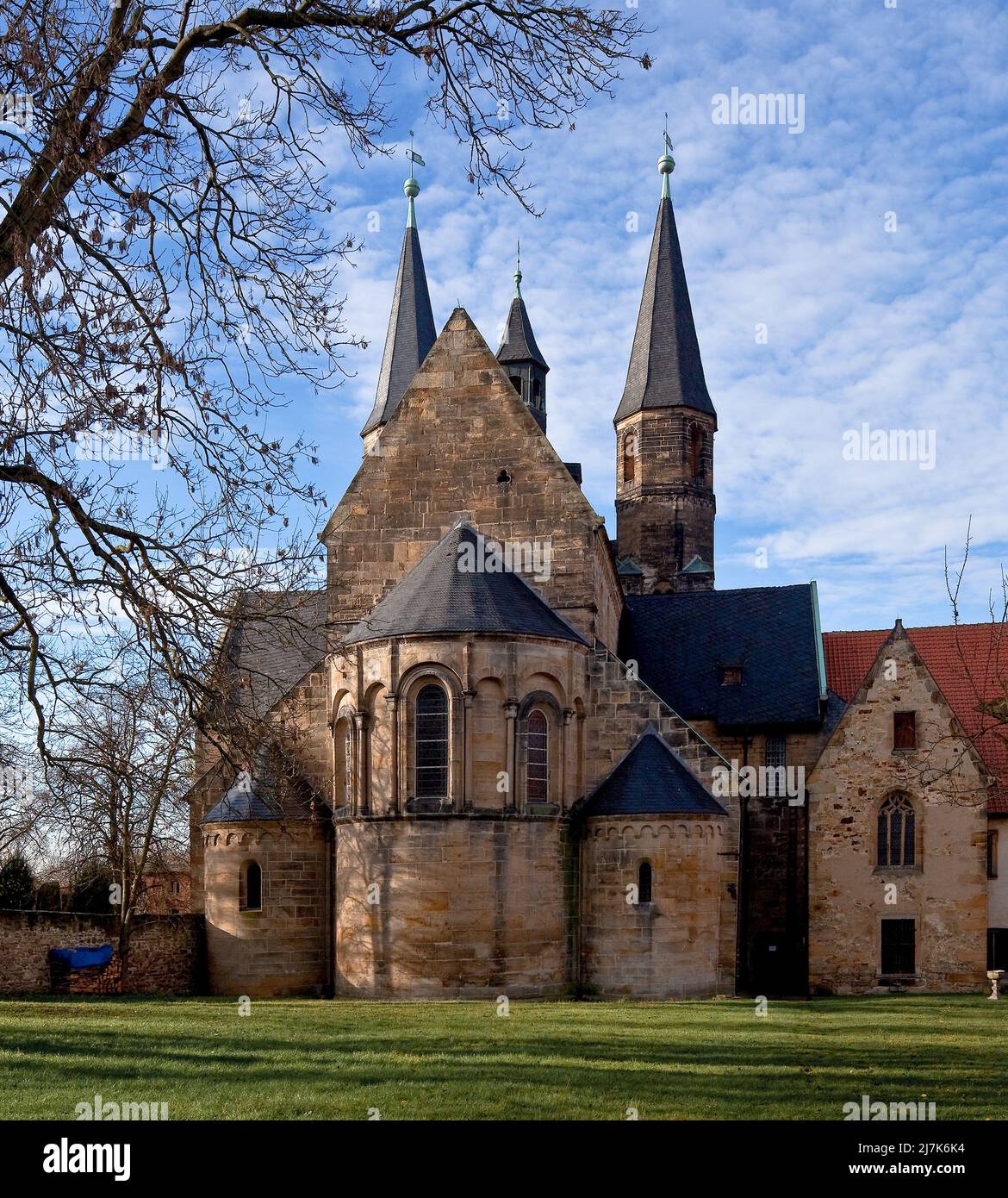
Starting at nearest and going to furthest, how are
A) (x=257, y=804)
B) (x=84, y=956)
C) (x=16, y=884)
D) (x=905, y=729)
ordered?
(x=84, y=956) → (x=257, y=804) → (x=905, y=729) → (x=16, y=884)

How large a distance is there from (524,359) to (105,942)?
29146 millimetres

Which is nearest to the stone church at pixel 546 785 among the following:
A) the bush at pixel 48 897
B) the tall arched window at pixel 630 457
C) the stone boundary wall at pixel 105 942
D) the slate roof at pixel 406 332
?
the stone boundary wall at pixel 105 942

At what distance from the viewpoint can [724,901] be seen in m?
26.9

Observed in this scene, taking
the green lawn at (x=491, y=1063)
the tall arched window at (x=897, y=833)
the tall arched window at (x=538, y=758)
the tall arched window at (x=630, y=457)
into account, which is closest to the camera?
the green lawn at (x=491, y=1063)

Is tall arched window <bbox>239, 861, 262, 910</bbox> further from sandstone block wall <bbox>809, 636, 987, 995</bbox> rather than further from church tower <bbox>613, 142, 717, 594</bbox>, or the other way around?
church tower <bbox>613, 142, 717, 594</bbox>

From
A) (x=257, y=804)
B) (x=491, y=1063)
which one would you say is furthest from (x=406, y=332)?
(x=491, y=1063)

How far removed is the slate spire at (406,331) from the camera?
49156 mm

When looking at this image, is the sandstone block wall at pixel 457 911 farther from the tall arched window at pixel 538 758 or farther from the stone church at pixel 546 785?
the tall arched window at pixel 538 758

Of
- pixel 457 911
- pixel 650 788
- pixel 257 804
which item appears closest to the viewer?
pixel 457 911

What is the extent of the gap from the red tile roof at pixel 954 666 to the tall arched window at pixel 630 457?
31.6 feet

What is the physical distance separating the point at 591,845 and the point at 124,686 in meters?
15.3

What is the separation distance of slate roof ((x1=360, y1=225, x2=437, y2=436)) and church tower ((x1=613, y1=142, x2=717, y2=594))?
766 cm

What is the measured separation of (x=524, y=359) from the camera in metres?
51.2

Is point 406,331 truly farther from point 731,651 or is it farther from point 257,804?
point 257,804
